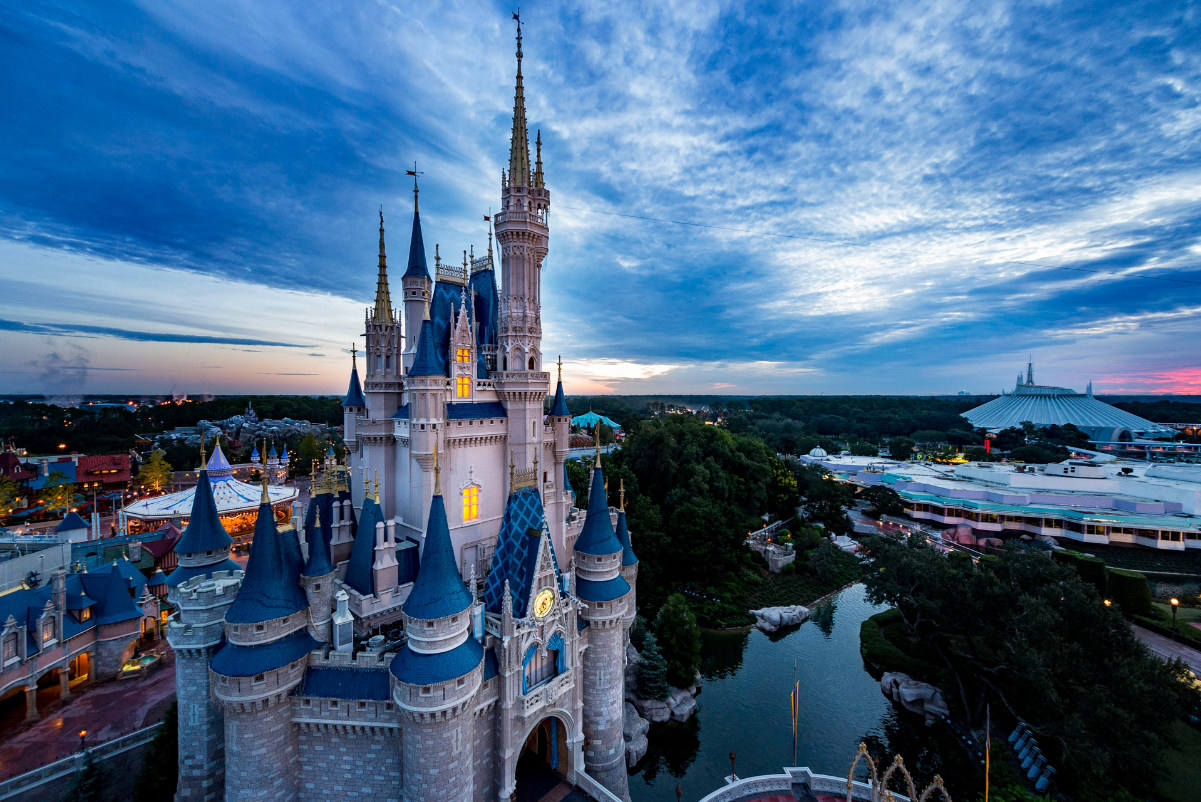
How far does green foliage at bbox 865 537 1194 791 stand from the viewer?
14492 mm

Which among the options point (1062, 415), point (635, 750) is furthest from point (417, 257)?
point (1062, 415)

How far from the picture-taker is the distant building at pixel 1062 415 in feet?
282

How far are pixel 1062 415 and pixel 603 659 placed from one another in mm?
125397

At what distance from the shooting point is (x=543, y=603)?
14.3 m

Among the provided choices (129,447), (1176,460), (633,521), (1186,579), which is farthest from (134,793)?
(1176,460)

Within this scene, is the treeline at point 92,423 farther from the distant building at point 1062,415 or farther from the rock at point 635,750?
the distant building at point 1062,415

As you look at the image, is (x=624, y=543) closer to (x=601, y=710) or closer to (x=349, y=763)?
(x=601, y=710)

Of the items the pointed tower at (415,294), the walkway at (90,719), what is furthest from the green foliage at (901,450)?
the walkway at (90,719)

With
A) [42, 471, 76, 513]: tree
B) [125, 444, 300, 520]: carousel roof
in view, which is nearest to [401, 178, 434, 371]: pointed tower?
[125, 444, 300, 520]: carousel roof

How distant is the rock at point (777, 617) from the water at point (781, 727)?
1.23 meters

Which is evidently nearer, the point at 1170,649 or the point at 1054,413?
the point at 1170,649

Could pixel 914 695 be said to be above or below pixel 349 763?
below

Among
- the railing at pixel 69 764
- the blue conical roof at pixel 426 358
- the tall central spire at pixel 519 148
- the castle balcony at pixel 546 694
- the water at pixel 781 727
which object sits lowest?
the water at pixel 781 727

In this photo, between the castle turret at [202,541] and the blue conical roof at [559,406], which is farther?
the blue conical roof at [559,406]
